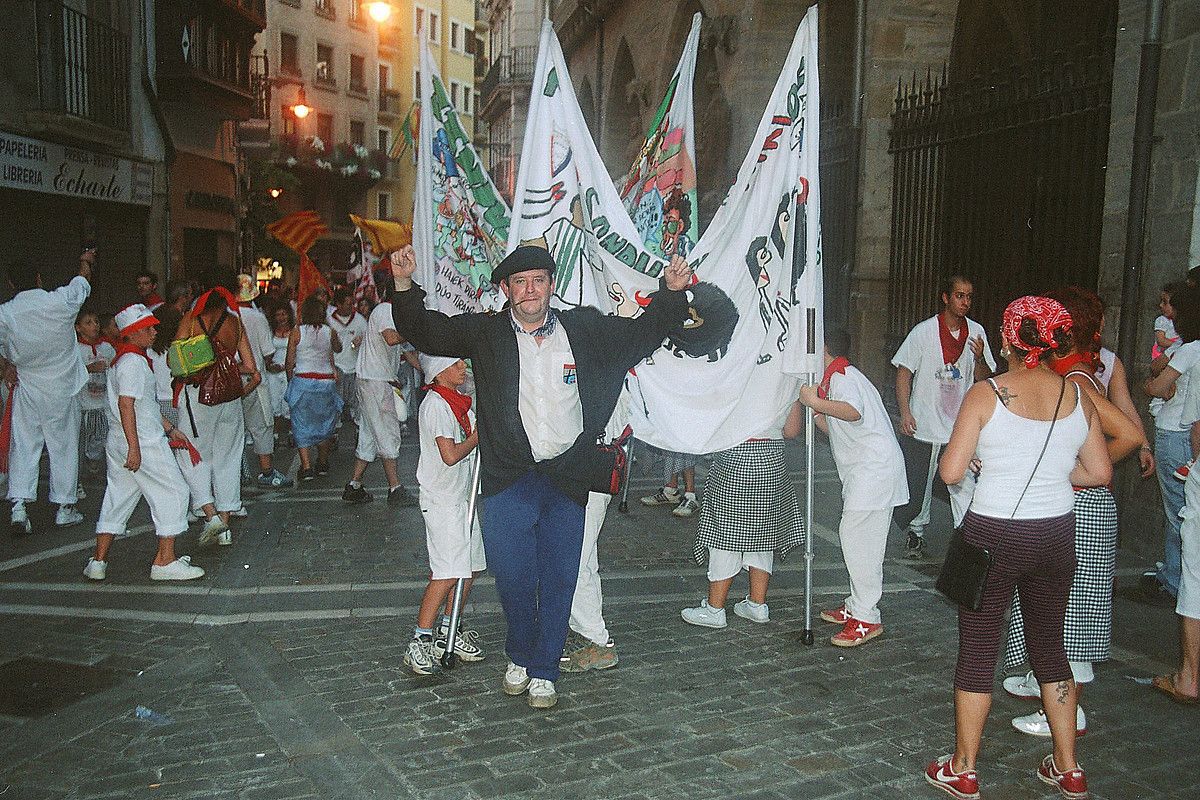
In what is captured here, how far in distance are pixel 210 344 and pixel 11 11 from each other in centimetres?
1006

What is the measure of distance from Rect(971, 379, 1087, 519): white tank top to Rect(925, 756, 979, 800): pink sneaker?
0.95 metres

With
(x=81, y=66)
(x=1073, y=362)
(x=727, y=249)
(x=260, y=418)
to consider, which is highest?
(x=81, y=66)

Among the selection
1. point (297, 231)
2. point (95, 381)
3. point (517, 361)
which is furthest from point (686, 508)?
point (297, 231)

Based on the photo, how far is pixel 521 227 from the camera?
211 inches

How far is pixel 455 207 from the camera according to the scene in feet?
19.2

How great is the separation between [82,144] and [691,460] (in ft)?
38.5

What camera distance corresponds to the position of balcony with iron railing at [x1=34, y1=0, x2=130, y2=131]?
14750mm

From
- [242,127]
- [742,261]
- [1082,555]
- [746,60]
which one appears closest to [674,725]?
[1082,555]

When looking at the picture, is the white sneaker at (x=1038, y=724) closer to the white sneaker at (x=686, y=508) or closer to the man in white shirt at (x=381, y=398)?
the white sneaker at (x=686, y=508)

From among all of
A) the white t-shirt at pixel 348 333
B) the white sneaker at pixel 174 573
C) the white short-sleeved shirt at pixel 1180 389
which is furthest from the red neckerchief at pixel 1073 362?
the white t-shirt at pixel 348 333

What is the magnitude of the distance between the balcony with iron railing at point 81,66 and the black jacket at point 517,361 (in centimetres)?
1252

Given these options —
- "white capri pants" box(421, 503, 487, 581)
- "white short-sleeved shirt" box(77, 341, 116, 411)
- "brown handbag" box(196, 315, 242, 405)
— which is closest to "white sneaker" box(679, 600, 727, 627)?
"white capri pants" box(421, 503, 487, 581)

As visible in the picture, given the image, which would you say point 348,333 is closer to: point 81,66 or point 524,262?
point 81,66

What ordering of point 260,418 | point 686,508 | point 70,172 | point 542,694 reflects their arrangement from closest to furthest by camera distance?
point 542,694
point 686,508
point 260,418
point 70,172
